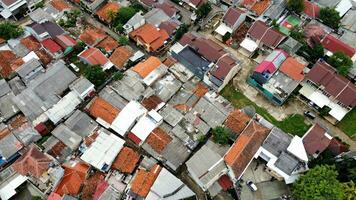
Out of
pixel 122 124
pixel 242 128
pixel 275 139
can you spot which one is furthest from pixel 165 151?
pixel 275 139

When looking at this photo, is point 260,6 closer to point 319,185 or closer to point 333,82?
point 333,82

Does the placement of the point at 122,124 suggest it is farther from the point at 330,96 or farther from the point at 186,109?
the point at 330,96

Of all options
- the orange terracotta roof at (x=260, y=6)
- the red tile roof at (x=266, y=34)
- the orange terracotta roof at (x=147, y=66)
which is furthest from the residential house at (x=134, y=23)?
the orange terracotta roof at (x=260, y=6)

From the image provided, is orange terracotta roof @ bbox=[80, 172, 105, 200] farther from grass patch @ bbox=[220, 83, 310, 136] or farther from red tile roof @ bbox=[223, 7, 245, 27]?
red tile roof @ bbox=[223, 7, 245, 27]

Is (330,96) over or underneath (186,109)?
over

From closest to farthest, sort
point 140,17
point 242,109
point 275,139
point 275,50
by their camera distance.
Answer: point 275,139, point 242,109, point 275,50, point 140,17

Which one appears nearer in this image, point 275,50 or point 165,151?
point 165,151

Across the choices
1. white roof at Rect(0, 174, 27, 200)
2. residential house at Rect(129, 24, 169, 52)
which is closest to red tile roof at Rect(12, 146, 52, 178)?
white roof at Rect(0, 174, 27, 200)

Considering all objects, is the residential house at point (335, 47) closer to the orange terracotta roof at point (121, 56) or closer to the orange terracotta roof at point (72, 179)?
the orange terracotta roof at point (121, 56)
